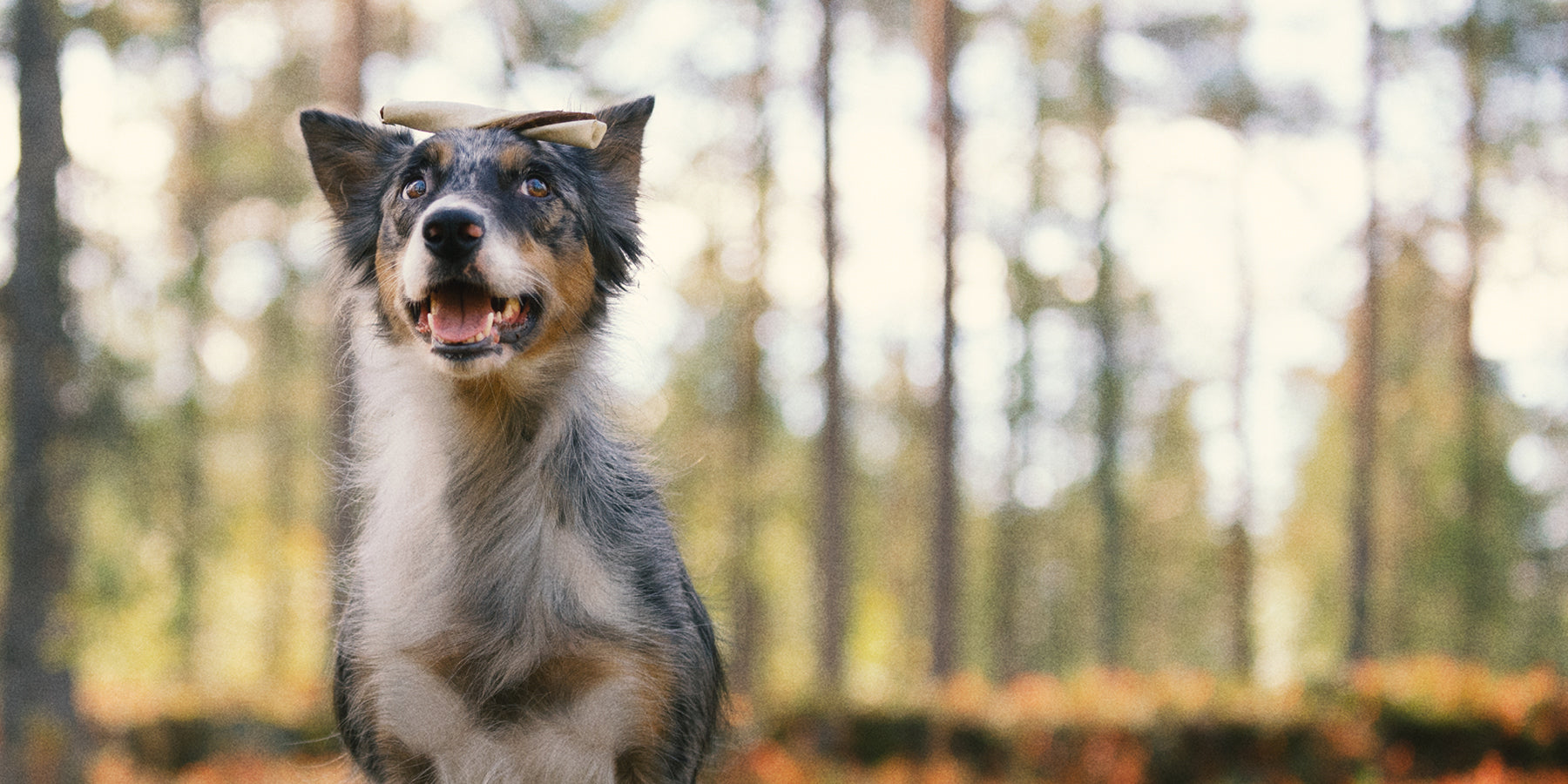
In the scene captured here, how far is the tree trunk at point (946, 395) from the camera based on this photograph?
13.3 meters

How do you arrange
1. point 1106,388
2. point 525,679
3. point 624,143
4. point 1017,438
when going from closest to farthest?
1. point 525,679
2. point 624,143
3. point 1106,388
4. point 1017,438

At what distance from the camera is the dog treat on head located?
111 inches

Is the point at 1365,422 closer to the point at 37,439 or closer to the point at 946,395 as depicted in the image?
the point at 946,395

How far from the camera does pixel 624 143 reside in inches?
128

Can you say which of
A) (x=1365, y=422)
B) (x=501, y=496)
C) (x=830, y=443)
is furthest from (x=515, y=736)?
(x=1365, y=422)

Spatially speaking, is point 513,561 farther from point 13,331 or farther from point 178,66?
point 178,66

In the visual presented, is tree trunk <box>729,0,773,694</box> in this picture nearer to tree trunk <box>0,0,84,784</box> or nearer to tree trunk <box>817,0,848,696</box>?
tree trunk <box>817,0,848,696</box>

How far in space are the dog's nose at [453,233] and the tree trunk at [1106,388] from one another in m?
15.6

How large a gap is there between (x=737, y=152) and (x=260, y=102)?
7.56 metres

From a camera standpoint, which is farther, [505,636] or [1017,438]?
[1017,438]

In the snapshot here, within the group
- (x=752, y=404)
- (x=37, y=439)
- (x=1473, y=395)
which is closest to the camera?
(x=37, y=439)

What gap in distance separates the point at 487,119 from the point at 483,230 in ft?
1.04

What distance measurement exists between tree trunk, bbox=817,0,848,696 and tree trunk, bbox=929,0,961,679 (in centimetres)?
125

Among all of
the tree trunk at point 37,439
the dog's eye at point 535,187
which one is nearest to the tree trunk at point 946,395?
the tree trunk at point 37,439
